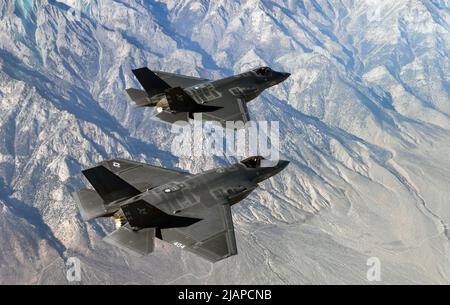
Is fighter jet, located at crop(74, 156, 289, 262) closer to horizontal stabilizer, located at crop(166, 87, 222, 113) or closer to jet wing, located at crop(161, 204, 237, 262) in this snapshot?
jet wing, located at crop(161, 204, 237, 262)

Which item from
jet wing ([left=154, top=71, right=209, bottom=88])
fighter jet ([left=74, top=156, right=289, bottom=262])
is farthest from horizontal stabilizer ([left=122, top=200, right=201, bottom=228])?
jet wing ([left=154, top=71, right=209, bottom=88])

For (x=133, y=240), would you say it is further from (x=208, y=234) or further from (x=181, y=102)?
(x=181, y=102)

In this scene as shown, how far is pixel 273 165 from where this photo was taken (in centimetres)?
5422

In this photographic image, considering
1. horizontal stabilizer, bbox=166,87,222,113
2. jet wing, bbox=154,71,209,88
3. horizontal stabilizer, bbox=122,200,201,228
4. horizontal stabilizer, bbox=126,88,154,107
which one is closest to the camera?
horizontal stabilizer, bbox=122,200,201,228

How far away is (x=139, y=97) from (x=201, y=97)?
747 centimetres

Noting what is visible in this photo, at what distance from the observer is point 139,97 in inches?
2379

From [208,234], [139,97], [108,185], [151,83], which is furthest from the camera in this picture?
[139,97]

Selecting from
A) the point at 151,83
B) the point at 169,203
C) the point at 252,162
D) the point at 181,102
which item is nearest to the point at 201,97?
the point at 181,102

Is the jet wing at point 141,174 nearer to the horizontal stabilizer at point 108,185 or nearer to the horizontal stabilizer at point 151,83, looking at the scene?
the horizontal stabilizer at point 108,185

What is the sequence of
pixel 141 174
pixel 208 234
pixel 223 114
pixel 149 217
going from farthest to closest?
pixel 223 114
pixel 141 174
pixel 208 234
pixel 149 217

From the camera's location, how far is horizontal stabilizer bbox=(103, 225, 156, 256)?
137 ft
